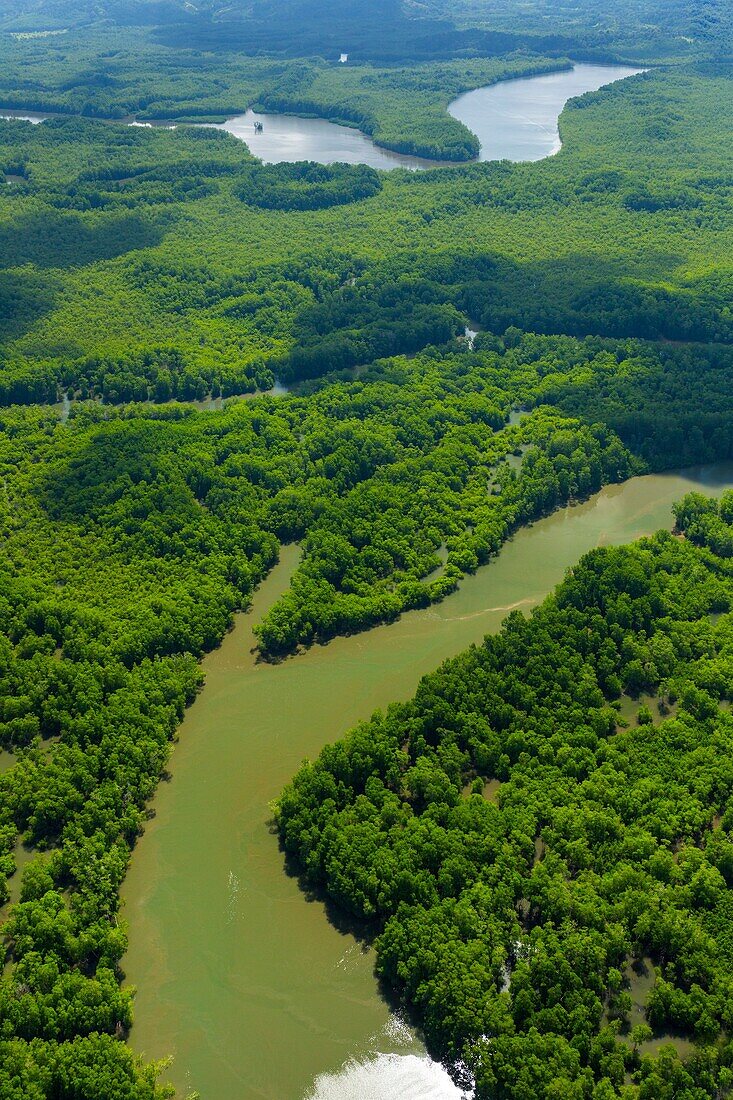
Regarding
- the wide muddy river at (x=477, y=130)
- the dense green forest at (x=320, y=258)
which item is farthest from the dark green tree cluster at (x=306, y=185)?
the wide muddy river at (x=477, y=130)

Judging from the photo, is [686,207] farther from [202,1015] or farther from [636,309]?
[202,1015]

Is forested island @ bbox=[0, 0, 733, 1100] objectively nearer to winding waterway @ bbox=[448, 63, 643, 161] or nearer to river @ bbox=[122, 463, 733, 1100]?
river @ bbox=[122, 463, 733, 1100]

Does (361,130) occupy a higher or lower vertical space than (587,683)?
higher

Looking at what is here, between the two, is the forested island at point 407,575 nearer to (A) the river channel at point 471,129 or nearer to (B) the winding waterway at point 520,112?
(A) the river channel at point 471,129

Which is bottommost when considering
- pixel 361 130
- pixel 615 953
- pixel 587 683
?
pixel 615 953

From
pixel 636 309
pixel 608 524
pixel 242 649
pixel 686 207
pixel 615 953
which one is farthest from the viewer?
pixel 686 207

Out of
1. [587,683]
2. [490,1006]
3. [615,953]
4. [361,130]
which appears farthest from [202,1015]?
[361,130]

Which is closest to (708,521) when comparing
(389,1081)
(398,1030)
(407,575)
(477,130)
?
(407,575)
